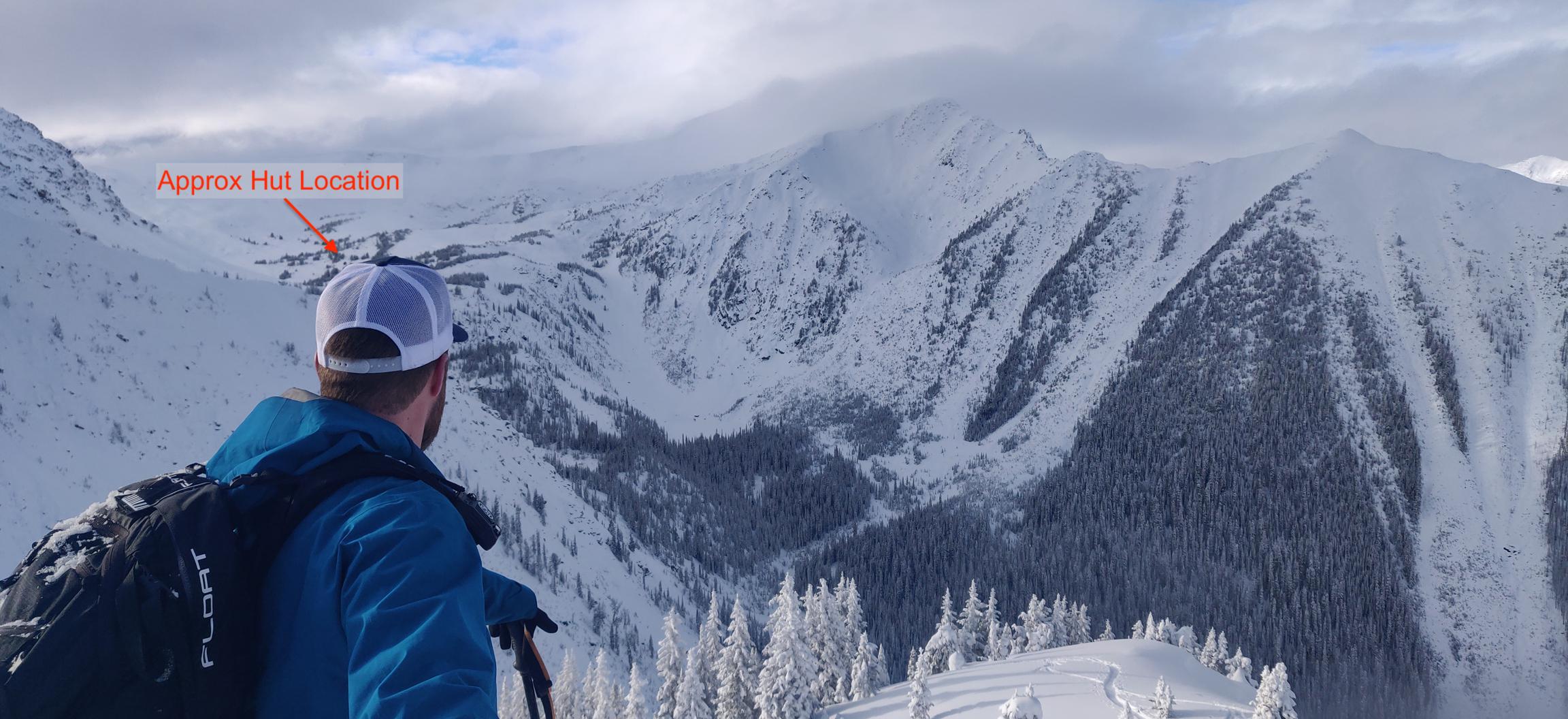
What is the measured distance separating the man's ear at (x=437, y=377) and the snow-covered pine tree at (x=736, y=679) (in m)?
38.0

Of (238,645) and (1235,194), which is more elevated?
(1235,194)

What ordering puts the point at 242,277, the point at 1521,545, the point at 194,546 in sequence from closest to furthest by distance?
1. the point at 194,546
2. the point at 242,277
3. the point at 1521,545

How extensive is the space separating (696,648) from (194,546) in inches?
1444

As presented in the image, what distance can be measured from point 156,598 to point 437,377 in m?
1.33

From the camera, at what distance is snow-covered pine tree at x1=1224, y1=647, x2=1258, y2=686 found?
46.3m

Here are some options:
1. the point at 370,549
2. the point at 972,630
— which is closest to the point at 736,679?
the point at 972,630

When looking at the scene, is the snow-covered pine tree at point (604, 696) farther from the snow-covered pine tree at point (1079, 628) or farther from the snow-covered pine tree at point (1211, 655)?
the snow-covered pine tree at point (1211, 655)

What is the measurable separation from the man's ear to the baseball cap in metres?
0.06

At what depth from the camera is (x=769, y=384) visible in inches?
6545

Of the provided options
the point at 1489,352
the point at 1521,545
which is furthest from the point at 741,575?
the point at 1489,352

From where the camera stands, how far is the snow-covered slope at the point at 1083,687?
3472cm

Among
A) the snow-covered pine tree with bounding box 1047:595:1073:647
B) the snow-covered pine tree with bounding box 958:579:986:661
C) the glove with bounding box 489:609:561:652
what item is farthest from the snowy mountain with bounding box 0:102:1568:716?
the glove with bounding box 489:609:561:652

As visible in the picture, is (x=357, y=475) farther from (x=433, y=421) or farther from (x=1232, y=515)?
(x=1232, y=515)

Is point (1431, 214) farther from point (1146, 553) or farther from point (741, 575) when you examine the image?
point (741, 575)
